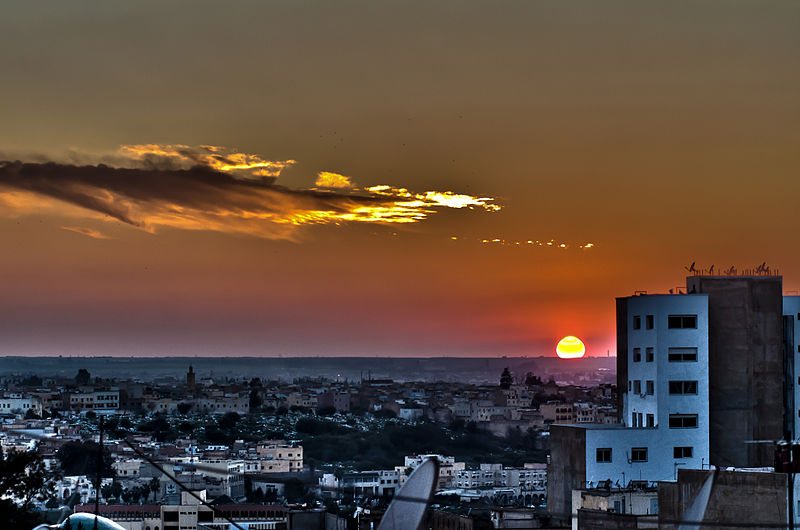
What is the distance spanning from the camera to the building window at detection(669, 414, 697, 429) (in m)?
28.1

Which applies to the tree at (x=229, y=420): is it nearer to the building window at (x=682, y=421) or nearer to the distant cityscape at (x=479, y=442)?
the distant cityscape at (x=479, y=442)

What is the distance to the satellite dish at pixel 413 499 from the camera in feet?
27.5

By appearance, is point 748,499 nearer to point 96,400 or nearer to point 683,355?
point 683,355

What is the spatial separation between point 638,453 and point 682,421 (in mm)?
1537

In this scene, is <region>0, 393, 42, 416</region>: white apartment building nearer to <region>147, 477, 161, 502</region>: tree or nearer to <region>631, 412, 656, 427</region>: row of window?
<region>147, 477, 161, 502</region>: tree

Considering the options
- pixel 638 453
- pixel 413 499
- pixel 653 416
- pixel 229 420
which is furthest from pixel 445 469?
pixel 413 499

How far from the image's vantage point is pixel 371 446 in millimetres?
107250

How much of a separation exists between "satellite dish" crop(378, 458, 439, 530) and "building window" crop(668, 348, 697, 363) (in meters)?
20.6

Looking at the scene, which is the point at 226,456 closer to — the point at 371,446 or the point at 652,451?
the point at 371,446

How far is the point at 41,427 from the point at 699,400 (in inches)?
2982

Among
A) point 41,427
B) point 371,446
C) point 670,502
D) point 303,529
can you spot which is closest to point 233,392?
point 371,446

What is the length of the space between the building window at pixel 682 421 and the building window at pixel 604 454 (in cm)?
189

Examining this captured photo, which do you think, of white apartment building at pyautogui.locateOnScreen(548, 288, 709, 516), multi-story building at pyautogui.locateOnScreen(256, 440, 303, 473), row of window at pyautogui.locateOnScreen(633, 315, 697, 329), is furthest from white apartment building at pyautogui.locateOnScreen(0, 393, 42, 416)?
row of window at pyautogui.locateOnScreen(633, 315, 697, 329)

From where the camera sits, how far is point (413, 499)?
333 inches
